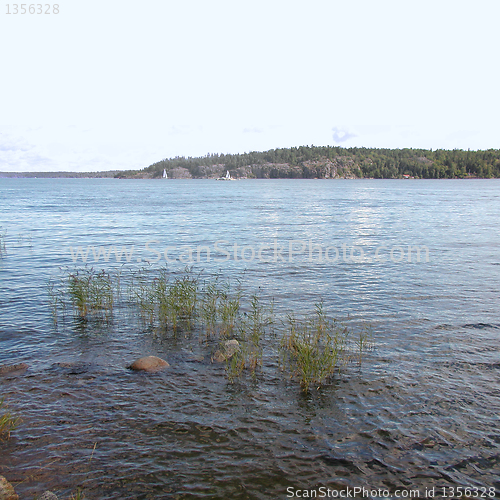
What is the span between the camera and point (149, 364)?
11000 millimetres

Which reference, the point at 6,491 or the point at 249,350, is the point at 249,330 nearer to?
the point at 249,350

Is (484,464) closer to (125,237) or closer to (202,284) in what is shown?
(202,284)

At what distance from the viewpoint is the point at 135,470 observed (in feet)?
→ 23.5

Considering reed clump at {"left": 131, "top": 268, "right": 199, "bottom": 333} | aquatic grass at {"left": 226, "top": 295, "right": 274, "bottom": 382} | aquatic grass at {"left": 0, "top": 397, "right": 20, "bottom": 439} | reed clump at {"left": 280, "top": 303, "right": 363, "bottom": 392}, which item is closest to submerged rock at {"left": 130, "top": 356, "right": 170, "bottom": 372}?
aquatic grass at {"left": 226, "top": 295, "right": 274, "bottom": 382}

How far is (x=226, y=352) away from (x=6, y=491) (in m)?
6.31

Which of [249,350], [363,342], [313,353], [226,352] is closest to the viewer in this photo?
[313,353]

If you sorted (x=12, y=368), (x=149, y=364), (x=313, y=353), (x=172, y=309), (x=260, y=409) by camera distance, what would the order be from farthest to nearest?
(x=172, y=309) → (x=149, y=364) → (x=12, y=368) → (x=313, y=353) → (x=260, y=409)

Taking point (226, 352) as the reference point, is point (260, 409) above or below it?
below

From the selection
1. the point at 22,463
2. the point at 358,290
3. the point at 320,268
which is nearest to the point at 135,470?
the point at 22,463

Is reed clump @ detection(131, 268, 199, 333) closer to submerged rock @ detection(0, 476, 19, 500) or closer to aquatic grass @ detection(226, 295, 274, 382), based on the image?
aquatic grass @ detection(226, 295, 274, 382)

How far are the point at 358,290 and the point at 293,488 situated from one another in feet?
41.9

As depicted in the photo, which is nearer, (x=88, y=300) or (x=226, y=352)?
(x=226, y=352)

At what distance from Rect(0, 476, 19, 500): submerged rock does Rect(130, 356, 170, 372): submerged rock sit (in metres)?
4.66

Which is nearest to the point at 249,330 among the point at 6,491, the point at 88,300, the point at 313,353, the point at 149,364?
the point at 313,353
